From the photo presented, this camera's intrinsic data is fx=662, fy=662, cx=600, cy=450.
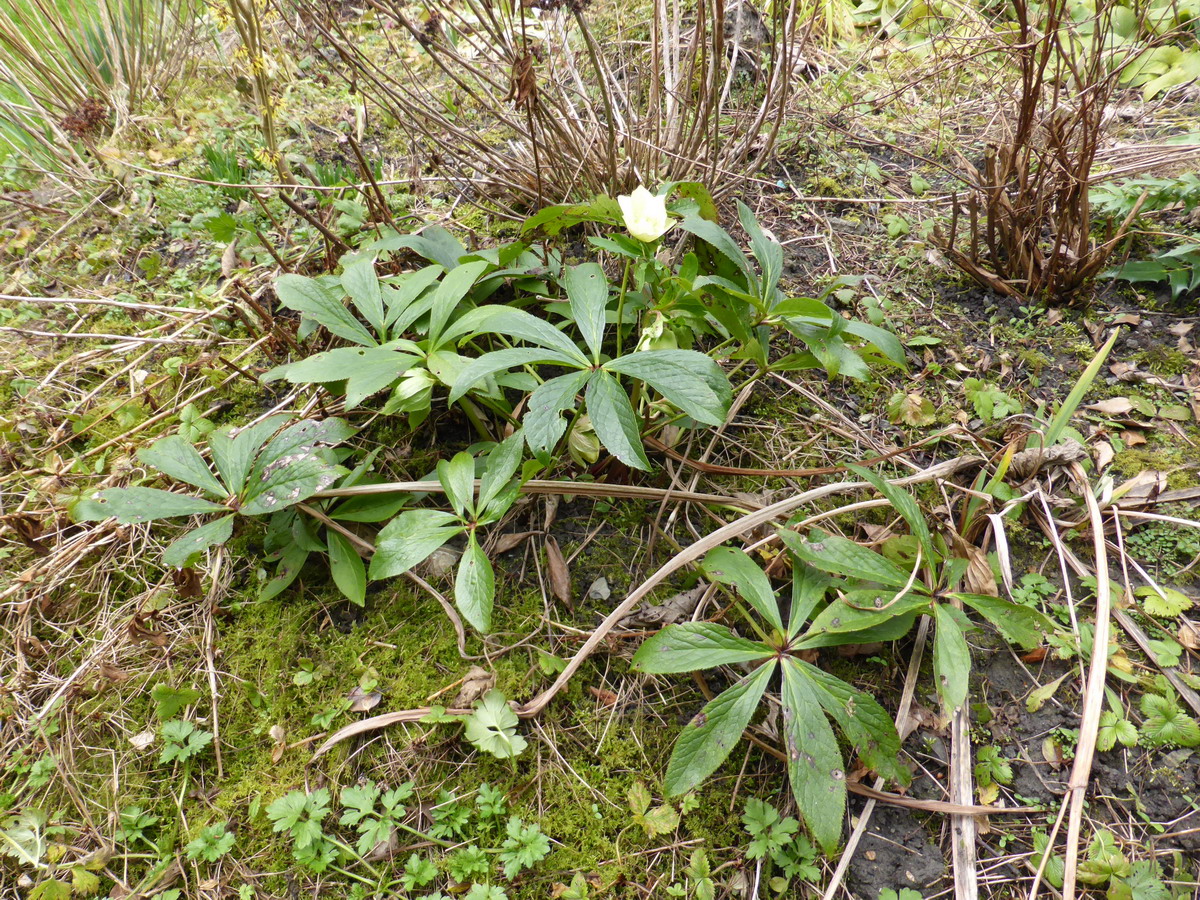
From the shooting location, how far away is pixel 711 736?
4.35 ft

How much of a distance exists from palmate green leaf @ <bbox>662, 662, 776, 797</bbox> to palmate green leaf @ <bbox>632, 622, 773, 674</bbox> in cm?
6

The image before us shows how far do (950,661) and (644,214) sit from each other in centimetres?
111

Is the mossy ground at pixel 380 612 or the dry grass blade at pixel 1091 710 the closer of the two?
the dry grass blade at pixel 1091 710

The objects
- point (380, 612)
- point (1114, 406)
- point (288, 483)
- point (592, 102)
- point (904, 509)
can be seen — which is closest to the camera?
point (904, 509)

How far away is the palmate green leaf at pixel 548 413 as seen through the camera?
1343 mm

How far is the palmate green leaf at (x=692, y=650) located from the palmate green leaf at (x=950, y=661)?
1.11ft

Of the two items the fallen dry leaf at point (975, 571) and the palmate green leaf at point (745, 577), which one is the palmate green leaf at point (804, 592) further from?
the fallen dry leaf at point (975, 571)

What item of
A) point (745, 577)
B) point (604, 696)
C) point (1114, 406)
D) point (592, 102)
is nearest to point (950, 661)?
point (745, 577)

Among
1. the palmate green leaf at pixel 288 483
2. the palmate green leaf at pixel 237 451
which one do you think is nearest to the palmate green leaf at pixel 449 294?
the palmate green leaf at pixel 288 483

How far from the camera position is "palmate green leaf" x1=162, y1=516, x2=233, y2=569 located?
1.50m

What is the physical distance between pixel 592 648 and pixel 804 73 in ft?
10.4

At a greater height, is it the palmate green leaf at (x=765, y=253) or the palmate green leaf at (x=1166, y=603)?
the palmate green leaf at (x=765, y=253)

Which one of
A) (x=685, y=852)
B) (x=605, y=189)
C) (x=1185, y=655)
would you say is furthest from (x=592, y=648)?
(x=605, y=189)

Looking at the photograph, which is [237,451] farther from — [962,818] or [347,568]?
[962,818]
